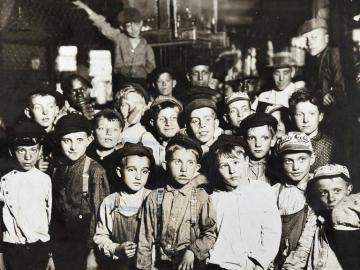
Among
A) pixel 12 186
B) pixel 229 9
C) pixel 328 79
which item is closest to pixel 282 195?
pixel 328 79

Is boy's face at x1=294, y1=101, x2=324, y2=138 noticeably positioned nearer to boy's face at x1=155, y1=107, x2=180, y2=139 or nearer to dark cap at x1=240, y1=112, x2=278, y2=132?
dark cap at x1=240, y1=112, x2=278, y2=132

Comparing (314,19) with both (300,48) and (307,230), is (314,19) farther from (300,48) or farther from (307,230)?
(307,230)

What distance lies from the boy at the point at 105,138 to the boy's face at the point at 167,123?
0.54 ft

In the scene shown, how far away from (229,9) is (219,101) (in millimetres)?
863

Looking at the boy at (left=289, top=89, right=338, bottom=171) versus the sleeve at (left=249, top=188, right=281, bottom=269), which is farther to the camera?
the boy at (left=289, top=89, right=338, bottom=171)

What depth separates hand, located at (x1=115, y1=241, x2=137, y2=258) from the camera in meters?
1.62

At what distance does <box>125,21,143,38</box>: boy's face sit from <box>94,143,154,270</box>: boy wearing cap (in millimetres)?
859

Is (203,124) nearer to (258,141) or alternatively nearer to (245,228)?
(258,141)

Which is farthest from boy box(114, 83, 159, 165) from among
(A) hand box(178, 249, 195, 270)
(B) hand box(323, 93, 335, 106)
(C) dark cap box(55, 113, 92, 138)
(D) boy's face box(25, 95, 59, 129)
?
(B) hand box(323, 93, 335, 106)

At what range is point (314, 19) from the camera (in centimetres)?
206

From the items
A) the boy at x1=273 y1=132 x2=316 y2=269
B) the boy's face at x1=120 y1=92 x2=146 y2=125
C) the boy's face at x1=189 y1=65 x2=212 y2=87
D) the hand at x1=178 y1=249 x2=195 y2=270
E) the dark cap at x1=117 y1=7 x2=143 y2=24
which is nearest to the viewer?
the hand at x1=178 y1=249 x2=195 y2=270

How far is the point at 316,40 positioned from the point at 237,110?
0.63 metres

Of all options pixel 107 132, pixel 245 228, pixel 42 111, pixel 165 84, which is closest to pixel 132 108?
pixel 107 132

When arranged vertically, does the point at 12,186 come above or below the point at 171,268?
above
